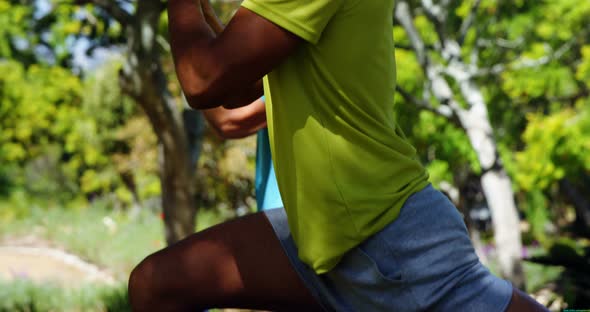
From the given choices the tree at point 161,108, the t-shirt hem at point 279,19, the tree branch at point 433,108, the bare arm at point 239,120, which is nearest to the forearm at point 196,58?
the t-shirt hem at point 279,19

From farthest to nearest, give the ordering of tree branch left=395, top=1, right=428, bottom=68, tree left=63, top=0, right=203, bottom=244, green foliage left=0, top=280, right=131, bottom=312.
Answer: tree branch left=395, top=1, right=428, bottom=68, green foliage left=0, top=280, right=131, bottom=312, tree left=63, top=0, right=203, bottom=244

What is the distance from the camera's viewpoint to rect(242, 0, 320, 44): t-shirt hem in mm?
1248

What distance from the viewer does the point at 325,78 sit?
1339 millimetres

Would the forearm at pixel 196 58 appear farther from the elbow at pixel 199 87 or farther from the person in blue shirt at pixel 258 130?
the person in blue shirt at pixel 258 130

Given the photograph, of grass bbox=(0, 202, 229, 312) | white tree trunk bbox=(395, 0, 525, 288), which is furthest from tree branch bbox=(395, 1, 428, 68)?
grass bbox=(0, 202, 229, 312)

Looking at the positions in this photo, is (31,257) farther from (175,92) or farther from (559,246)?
(559,246)

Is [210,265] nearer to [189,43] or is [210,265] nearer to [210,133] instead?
[189,43]

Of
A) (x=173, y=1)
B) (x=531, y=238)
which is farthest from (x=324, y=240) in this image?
(x=531, y=238)

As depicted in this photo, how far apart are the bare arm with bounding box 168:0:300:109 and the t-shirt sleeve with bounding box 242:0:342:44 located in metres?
0.01

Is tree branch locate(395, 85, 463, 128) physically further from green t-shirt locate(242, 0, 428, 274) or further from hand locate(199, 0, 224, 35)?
green t-shirt locate(242, 0, 428, 274)

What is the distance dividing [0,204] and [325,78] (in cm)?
2025

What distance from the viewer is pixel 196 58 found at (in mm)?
1308

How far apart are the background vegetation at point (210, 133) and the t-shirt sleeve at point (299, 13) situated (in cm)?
158

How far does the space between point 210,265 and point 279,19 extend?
1.79 ft
